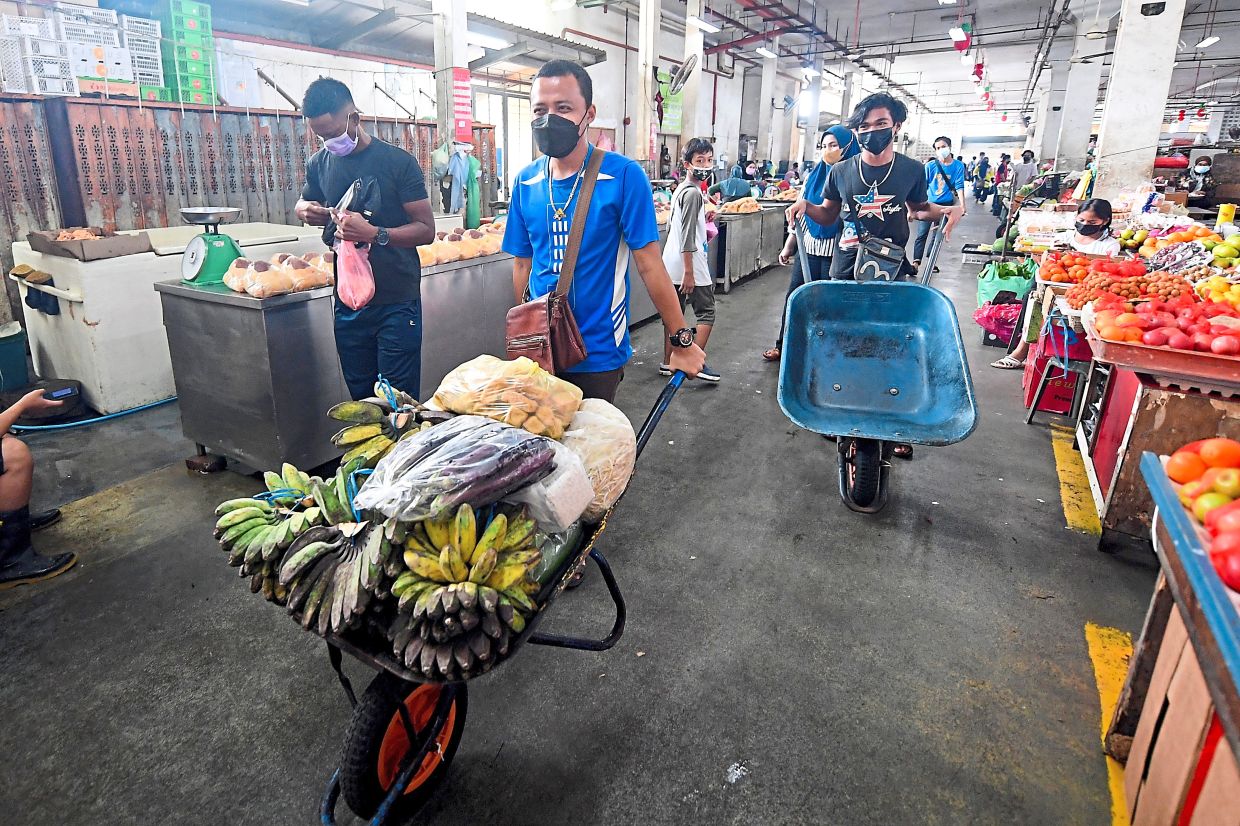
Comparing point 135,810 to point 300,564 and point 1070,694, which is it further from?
point 1070,694

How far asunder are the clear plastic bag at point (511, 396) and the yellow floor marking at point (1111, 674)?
1.82 m

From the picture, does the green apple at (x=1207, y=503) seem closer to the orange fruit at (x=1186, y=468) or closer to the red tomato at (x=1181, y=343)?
the orange fruit at (x=1186, y=468)

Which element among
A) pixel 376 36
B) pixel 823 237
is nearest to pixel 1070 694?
pixel 823 237

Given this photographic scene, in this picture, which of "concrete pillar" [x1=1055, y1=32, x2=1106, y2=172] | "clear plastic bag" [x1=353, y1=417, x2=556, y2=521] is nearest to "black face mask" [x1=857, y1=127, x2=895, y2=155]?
"clear plastic bag" [x1=353, y1=417, x2=556, y2=521]

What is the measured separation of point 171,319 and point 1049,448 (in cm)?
514

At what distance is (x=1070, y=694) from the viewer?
2254 millimetres

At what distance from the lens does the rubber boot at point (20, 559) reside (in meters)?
2.74

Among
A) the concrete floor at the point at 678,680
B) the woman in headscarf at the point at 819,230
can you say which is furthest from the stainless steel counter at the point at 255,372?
the woman in headscarf at the point at 819,230

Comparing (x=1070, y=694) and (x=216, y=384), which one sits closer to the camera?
(x=1070, y=694)

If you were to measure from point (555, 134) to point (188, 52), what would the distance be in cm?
663

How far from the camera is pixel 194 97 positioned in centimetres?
696

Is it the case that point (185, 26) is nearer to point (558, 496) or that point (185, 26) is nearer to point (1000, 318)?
point (558, 496)

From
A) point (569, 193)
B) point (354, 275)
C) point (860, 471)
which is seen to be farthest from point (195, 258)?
point (860, 471)

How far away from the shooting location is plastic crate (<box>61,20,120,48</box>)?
589cm
